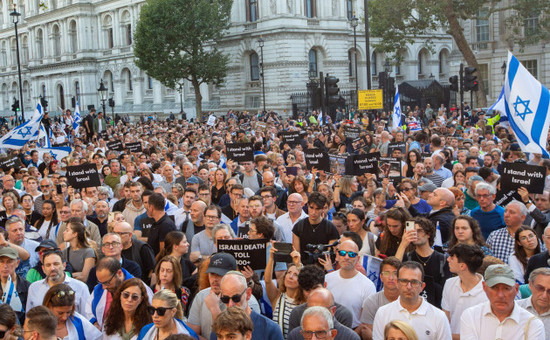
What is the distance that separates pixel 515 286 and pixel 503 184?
4.54m

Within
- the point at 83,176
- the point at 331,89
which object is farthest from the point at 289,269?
the point at 331,89

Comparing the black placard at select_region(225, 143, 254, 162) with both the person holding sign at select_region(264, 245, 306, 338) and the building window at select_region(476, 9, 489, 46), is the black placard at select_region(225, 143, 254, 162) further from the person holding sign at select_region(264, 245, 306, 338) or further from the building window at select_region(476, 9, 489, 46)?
the building window at select_region(476, 9, 489, 46)

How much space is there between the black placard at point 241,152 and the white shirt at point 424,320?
7.80 meters

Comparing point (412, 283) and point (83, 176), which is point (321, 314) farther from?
point (83, 176)

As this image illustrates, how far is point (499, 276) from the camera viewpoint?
5074 mm

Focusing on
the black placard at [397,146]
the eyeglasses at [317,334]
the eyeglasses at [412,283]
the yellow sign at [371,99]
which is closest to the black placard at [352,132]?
the black placard at [397,146]

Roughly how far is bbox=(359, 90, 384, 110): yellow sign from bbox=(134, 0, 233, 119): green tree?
26108 millimetres

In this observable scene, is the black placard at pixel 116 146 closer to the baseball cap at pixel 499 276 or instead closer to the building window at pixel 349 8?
the baseball cap at pixel 499 276

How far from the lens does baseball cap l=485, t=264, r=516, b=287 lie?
16.5 ft

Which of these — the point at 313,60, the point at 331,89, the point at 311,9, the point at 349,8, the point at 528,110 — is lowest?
A: the point at 528,110

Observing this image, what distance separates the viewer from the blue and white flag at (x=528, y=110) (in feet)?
31.5

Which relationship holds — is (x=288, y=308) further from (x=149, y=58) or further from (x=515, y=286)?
(x=149, y=58)

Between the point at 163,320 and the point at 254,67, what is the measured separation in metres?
47.0

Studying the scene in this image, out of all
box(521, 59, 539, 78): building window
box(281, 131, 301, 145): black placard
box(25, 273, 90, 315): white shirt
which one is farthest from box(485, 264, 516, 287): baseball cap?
box(521, 59, 539, 78): building window
